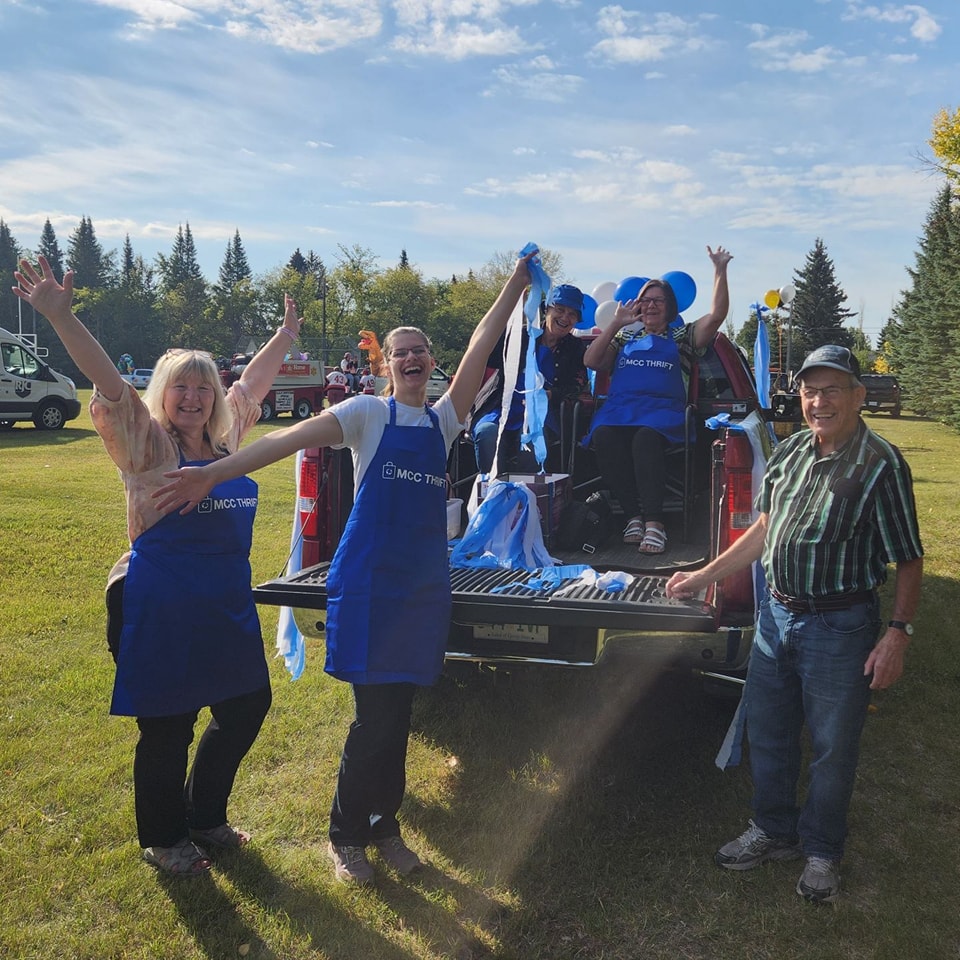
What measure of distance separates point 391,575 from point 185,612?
0.71 meters

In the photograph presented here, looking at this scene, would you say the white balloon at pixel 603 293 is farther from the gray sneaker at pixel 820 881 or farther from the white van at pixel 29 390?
the white van at pixel 29 390

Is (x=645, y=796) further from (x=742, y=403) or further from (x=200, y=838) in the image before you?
(x=742, y=403)

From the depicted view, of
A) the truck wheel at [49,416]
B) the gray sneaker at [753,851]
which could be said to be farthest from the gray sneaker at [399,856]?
the truck wheel at [49,416]

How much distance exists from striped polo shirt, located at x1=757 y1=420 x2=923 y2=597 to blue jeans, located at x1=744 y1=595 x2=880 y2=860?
0.44ft

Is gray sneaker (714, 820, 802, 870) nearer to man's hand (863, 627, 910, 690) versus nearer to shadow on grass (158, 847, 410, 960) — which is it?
man's hand (863, 627, 910, 690)

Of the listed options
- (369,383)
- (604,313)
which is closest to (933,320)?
(369,383)

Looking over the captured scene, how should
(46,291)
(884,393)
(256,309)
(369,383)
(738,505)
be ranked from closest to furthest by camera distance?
(46,291)
(738,505)
(369,383)
(884,393)
(256,309)

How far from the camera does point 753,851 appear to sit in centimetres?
307

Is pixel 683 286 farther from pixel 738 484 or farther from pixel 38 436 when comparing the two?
pixel 38 436

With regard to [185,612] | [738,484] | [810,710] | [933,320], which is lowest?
[810,710]

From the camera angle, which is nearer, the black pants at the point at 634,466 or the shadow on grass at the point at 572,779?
the shadow on grass at the point at 572,779

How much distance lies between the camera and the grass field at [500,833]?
8.73 ft

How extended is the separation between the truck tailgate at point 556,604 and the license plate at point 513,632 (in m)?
0.08

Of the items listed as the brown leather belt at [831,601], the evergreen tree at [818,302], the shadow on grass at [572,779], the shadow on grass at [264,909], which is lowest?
the shadow on grass at [264,909]
